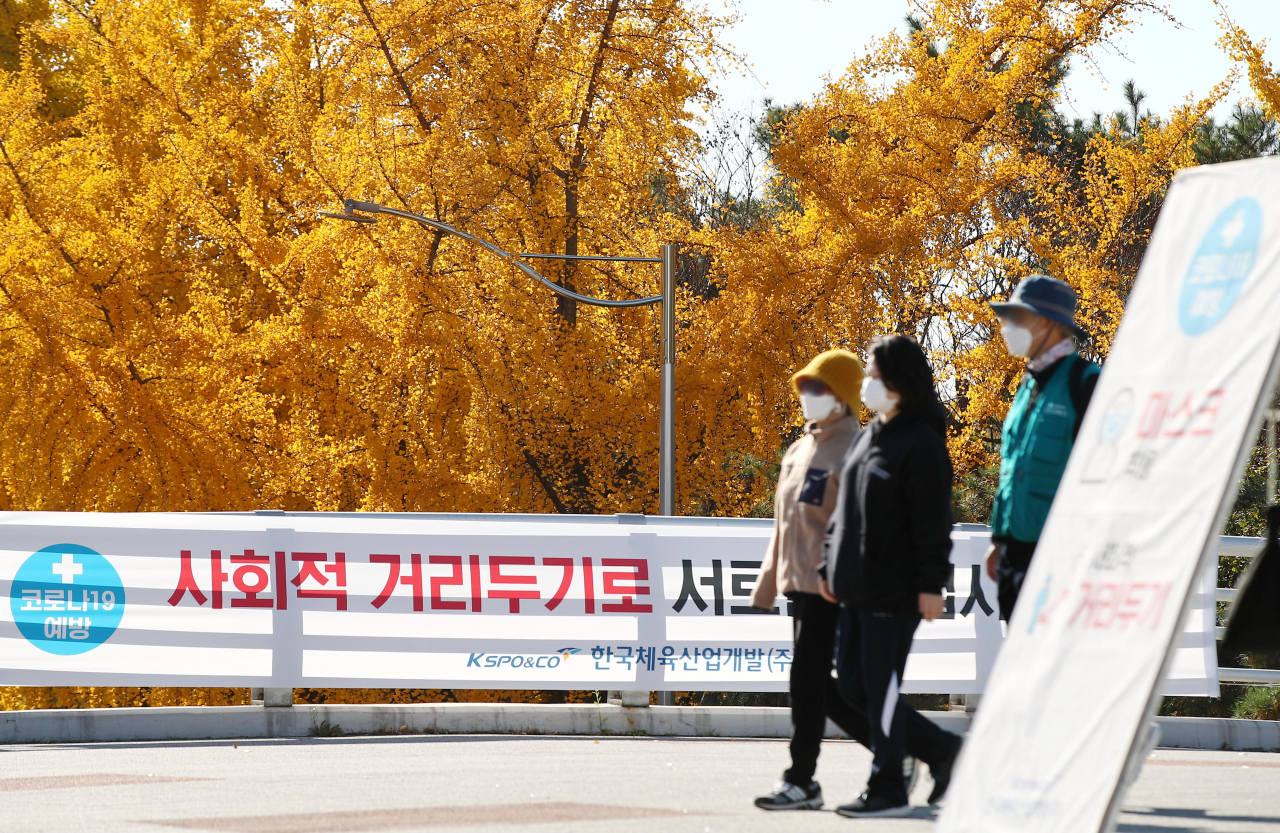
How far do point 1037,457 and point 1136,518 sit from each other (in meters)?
2.04

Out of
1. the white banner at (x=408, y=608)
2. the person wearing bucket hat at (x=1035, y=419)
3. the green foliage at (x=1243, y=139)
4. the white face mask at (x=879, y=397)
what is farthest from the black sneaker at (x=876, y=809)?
the green foliage at (x=1243, y=139)

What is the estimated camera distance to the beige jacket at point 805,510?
584 centimetres

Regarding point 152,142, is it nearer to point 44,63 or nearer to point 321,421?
point 321,421

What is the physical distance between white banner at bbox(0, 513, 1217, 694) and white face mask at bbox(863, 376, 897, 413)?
13.4ft

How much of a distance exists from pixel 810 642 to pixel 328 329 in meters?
14.6

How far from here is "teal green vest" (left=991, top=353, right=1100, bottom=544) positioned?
17.6 feet

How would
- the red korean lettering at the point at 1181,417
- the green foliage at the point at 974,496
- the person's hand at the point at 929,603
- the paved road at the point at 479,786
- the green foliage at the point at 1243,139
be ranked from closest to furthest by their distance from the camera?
the red korean lettering at the point at 1181,417, the person's hand at the point at 929,603, the paved road at the point at 479,786, the green foliage at the point at 974,496, the green foliage at the point at 1243,139

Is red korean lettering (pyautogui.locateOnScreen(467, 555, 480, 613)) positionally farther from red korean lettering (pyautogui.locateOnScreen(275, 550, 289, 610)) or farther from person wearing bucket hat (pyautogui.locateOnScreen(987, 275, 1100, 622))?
person wearing bucket hat (pyautogui.locateOnScreen(987, 275, 1100, 622))

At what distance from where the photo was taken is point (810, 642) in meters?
5.85

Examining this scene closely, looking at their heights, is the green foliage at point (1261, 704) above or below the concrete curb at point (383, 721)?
below

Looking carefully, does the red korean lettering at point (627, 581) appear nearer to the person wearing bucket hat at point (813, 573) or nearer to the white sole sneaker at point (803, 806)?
the person wearing bucket hat at point (813, 573)

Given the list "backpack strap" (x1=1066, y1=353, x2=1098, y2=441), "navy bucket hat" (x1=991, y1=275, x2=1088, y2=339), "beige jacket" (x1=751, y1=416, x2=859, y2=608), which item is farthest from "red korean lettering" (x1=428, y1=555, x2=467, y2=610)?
"backpack strap" (x1=1066, y1=353, x2=1098, y2=441)

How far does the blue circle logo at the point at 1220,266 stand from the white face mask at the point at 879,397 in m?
2.09

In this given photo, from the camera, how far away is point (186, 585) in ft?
30.9
